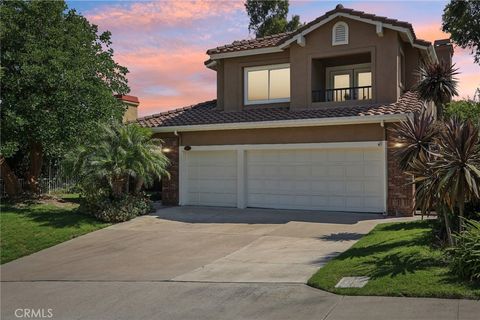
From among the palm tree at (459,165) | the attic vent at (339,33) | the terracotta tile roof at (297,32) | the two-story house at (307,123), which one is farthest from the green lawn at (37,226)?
the attic vent at (339,33)

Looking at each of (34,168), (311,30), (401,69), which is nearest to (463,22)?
(401,69)

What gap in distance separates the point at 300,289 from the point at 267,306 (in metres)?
0.85

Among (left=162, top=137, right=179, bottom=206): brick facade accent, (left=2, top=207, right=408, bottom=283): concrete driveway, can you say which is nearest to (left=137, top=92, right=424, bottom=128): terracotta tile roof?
(left=162, top=137, right=179, bottom=206): brick facade accent

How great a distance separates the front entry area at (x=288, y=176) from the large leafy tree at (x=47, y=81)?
3.92 meters

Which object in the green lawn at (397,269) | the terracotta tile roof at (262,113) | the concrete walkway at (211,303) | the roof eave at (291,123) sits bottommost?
the concrete walkway at (211,303)

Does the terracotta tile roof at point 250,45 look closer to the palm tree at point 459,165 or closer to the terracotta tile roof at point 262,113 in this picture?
the terracotta tile roof at point 262,113

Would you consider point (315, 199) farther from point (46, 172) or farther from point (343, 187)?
point (46, 172)

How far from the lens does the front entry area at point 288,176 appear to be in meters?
15.7

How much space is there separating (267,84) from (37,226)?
393 inches

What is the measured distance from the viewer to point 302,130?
54.5 ft

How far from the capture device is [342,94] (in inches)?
736

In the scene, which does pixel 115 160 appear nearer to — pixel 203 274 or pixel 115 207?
pixel 115 207

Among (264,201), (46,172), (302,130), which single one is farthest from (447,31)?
(46,172)

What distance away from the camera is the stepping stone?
7473 mm
